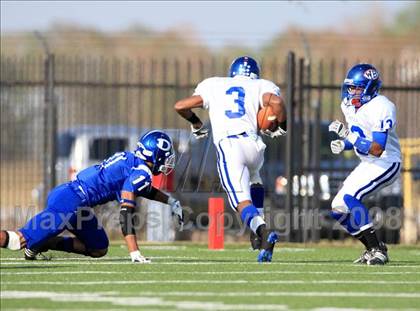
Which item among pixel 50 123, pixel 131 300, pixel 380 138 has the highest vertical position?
pixel 50 123

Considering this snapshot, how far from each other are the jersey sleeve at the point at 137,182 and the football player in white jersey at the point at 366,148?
6.09 feet

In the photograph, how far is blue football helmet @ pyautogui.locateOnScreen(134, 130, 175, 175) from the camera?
470 inches

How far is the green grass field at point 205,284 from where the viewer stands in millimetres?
8938

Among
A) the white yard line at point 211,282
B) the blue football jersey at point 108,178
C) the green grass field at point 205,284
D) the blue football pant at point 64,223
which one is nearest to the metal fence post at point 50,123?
the green grass field at point 205,284

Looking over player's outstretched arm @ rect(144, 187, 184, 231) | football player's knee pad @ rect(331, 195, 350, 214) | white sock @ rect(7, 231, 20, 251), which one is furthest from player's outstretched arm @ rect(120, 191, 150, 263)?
football player's knee pad @ rect(331, 195, 350, 214)

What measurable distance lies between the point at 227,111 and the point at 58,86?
24.7 feet

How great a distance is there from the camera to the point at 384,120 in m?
12.3

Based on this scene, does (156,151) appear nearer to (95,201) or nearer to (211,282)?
(95,201)

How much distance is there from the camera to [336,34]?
6550cm

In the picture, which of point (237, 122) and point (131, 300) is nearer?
→ point (131, 300)

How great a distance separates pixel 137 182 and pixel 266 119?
1336 mm

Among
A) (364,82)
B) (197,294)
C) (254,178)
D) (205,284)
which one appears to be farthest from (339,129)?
(197,294)

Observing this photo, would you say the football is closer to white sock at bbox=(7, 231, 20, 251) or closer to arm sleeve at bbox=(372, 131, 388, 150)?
arm sleeve at bbox=(372, 131, 388, 150)

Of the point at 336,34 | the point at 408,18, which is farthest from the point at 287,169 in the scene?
the point at 336,34
